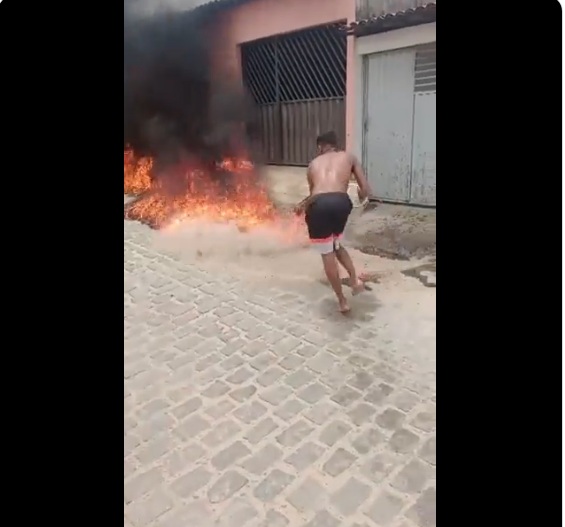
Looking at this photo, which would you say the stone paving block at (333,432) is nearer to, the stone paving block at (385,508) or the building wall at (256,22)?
the stone paving block at (385,508)

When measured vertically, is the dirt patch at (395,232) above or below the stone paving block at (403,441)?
above

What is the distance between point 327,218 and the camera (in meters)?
3.37

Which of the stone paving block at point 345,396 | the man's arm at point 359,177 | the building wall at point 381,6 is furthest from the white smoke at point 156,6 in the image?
the stone paving block at point 345,396

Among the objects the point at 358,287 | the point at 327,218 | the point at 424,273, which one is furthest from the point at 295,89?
the point at 424,273

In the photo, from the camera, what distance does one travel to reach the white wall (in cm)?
367

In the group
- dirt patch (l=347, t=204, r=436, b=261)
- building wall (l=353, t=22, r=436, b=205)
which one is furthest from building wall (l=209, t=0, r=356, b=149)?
dirt patch (l=347, t=204, r=436, b=261)

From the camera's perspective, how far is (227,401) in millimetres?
2668

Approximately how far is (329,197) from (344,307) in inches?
34.2

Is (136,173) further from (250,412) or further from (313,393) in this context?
(313,393)

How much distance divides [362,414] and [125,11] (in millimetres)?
2920

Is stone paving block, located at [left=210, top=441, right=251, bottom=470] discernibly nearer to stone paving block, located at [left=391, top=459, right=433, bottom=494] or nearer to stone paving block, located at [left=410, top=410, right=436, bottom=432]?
stone paving block, located at [left=391, top=459, right=433, bottom=494]

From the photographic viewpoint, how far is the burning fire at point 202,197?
138 inches

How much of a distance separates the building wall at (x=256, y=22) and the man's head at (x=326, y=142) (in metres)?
0.57

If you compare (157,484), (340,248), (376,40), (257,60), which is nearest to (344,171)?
(340,248)
